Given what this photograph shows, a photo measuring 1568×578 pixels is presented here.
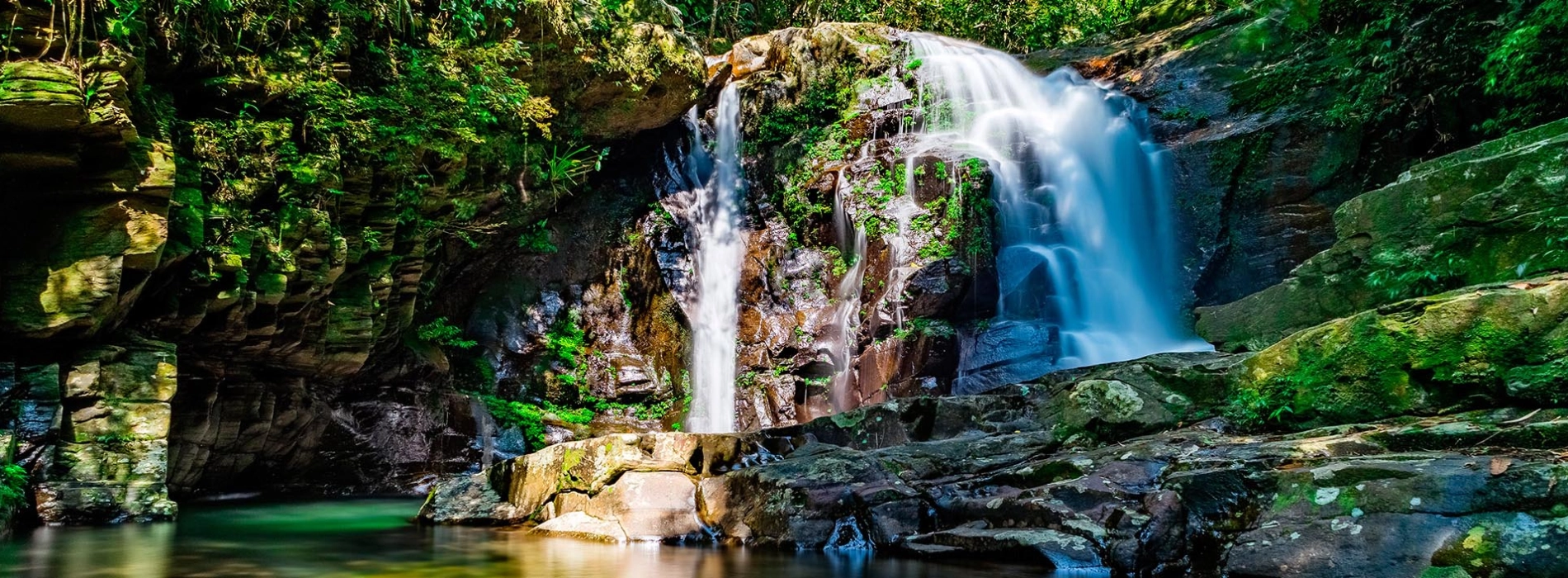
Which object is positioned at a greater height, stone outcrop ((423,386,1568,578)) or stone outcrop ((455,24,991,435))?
stone outcrop ((455,24,991,435))

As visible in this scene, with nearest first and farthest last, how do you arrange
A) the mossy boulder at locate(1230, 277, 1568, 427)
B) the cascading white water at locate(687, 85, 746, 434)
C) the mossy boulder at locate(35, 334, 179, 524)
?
1. the mossy boulder at locate(1230, 277, 1568, 427)
2. the mossy boulder at locate(35, 334, 179, 524)
3. the cascading white water at locate(687, 85, 746, 434)

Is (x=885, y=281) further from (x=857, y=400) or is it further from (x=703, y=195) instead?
(x=703, y=195)

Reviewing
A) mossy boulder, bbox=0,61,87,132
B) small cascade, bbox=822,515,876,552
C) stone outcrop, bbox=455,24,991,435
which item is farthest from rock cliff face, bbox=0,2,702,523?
small cascade, bbox=822,515,876,552

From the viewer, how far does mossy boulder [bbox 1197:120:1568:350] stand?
5.39m

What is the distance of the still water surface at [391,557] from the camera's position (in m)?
5.41

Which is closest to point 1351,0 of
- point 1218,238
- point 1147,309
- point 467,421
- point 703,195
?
point 1218,238

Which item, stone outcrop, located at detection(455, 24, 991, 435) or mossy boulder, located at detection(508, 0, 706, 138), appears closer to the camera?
mossy boulder, located at detection(508, 0, 706, 138)

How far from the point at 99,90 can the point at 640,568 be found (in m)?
5.87

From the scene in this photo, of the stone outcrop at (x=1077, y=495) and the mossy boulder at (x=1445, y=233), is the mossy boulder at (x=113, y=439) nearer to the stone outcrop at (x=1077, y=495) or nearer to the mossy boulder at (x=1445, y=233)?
the stone outcrop at (x=1077, y=495)

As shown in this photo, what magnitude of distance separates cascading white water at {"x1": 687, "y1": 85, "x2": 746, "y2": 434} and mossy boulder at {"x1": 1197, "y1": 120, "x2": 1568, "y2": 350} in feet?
31.8

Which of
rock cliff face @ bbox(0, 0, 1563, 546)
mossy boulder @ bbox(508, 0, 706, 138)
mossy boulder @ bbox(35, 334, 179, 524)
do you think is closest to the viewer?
rock cliff face @ bbox(0, 0, 1563, 546)

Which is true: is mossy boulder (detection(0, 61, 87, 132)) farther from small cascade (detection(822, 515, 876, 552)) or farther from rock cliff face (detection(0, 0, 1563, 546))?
small cascade (detection(822, 515, 876, 552))

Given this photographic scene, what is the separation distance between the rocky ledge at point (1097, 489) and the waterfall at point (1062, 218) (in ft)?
12.3

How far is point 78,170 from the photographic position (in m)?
7.14
